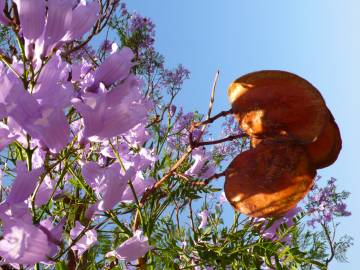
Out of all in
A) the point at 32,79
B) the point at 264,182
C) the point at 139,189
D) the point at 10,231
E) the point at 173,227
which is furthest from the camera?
the point at 173,227

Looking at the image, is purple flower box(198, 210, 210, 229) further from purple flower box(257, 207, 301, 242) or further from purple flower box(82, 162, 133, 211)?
purple flower box(82, 162, 133, 211)

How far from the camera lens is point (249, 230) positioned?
3.07 feet

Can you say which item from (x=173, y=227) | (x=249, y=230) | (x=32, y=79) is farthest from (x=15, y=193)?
(x=173, y=227)

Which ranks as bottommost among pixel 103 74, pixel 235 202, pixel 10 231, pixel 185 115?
pixel 10 231

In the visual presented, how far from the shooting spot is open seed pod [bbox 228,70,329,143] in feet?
2.39

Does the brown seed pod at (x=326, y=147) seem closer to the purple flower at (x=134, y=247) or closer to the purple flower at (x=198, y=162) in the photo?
the purple flower at (x=134, y=247)

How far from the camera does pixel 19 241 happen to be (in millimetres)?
497

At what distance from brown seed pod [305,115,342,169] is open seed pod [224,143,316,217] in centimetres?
4

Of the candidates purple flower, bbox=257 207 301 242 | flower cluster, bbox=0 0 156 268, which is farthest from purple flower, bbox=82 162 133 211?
purple flower, bbox=257 207 301 242

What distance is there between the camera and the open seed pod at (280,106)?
729 millimetres

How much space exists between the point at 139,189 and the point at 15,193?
0.32 meters

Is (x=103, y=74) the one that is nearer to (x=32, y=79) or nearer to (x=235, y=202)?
(x=32, y=79)

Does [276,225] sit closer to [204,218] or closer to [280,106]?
[204,218]

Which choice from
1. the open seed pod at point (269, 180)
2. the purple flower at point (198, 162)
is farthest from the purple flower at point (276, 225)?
the open seed pod at point (269, 180)
